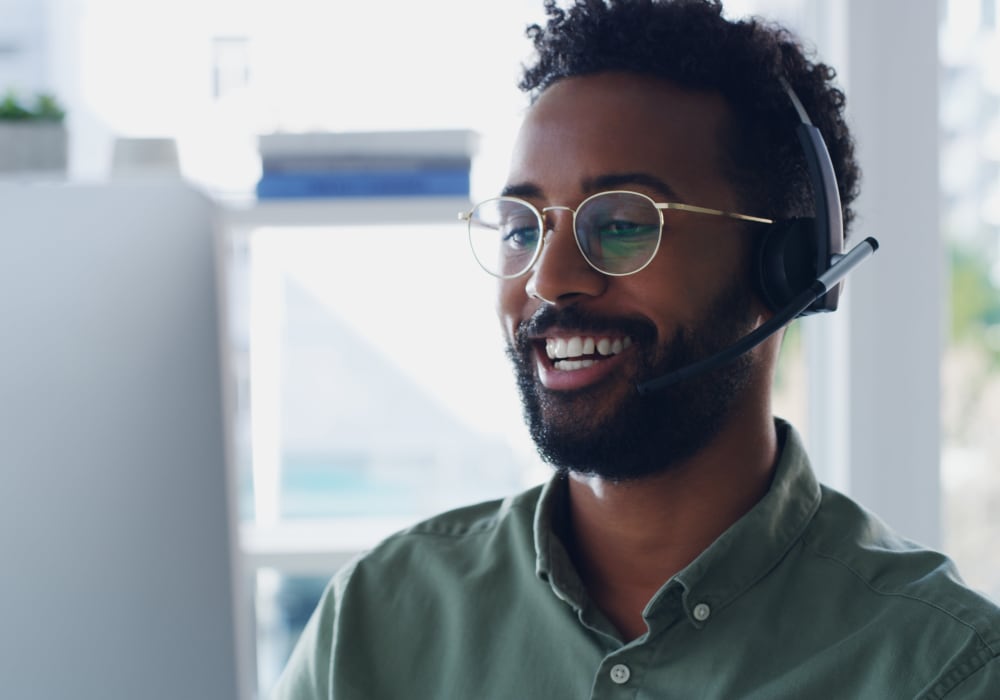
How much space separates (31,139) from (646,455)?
1086 millimetres

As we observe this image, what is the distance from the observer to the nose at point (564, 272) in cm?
114

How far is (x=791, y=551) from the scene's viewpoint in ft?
3.76

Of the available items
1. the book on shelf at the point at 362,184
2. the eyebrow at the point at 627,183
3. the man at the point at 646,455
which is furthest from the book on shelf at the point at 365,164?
the eyebrow at the point at 627,183

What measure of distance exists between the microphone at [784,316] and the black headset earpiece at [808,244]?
21mm

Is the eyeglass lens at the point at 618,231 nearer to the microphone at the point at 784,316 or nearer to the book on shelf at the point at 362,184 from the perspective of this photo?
the microphone at the point at 784,316

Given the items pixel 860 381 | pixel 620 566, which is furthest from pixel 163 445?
pixel 860 381

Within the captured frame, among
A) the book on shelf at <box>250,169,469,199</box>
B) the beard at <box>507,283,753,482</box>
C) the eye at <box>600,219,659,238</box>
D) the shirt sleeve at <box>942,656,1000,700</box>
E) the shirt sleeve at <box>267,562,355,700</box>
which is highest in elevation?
the book on shelf at <box>250,169,469,199</box>

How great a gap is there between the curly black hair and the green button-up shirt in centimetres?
29

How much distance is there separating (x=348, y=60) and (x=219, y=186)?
12.7 inches

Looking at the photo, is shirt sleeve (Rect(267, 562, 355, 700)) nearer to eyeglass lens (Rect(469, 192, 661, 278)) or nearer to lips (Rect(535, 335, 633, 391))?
lips (Rect(535, 335, 633, 391))

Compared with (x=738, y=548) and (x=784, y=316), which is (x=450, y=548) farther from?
(x=784, y=316)

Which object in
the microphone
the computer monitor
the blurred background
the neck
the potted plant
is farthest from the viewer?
the blurred background

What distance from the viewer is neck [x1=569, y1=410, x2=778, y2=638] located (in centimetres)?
119

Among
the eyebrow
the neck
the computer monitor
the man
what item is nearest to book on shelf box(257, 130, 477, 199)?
the computer monitor
